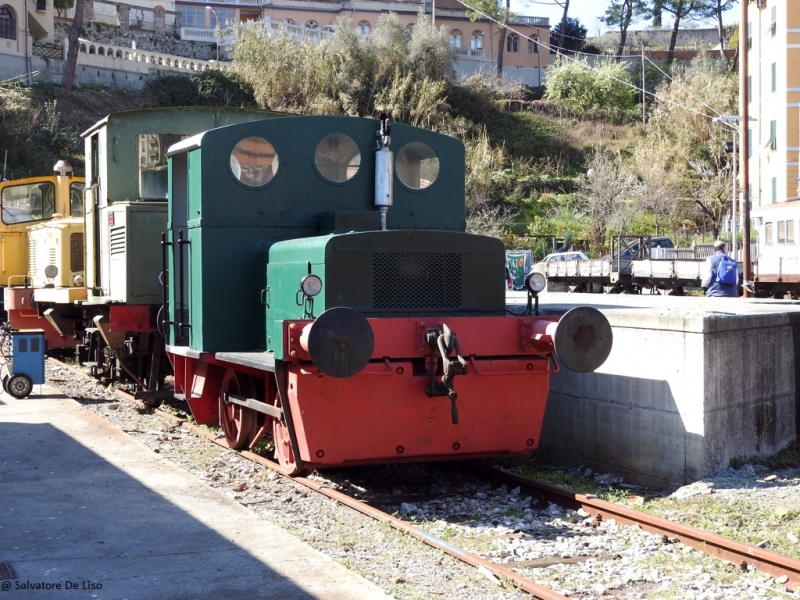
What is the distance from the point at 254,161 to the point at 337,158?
2.24ft

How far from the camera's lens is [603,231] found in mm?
45875

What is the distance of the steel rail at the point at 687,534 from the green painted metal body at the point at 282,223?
58.1 inches

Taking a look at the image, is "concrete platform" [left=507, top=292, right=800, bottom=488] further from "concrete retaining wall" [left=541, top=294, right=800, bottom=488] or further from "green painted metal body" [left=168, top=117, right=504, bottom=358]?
"green painted metal body" [left=168, top=117, right=504, bottom=358]

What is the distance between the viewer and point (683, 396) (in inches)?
Answer: 290

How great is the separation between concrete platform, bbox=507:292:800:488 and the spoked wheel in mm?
2582

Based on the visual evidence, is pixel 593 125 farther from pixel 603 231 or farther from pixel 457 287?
pixel 457 287

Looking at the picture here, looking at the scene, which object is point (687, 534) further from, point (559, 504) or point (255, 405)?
point (255, 405)

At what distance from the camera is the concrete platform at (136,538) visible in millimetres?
4887

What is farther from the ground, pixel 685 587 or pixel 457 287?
pixel 457 287

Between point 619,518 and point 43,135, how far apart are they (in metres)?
39.8

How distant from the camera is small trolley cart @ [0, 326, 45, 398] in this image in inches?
468

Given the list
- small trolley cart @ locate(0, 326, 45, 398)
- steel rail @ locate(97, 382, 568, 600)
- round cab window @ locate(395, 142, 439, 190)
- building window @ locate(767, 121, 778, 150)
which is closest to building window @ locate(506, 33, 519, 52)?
building window @ locate(767, 121, 778, 150)

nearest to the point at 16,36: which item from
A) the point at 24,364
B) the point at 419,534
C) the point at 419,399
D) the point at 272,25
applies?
the point at 272,25

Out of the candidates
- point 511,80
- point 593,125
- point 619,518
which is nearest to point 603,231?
point 593,125
